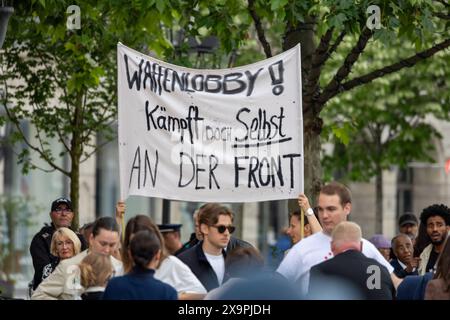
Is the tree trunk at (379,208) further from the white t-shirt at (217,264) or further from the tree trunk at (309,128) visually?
the white t-shirt at (217,264)

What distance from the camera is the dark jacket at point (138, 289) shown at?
26.8 feet

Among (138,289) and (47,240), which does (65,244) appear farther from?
(138,289)

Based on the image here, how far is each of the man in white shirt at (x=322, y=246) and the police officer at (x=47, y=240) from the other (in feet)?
11.9

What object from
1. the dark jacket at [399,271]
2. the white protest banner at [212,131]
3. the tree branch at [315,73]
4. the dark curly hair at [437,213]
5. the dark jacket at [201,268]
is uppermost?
the tree branch at [315,73]

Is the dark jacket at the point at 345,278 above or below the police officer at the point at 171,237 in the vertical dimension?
below

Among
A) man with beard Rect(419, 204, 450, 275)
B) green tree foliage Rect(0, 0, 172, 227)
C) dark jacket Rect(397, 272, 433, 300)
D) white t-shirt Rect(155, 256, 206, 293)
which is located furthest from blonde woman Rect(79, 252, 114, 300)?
green tree foliage Rect(0, 0, 172, 227)

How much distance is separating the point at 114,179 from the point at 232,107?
2083 cm

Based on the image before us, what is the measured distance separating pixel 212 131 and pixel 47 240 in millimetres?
2891

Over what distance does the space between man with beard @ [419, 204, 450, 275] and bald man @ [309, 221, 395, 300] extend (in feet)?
9.49

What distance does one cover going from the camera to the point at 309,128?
14727 mm

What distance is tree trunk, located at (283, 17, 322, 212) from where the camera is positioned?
1473 centimetres

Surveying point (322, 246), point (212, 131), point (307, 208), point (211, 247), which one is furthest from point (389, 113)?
point (322, 246)

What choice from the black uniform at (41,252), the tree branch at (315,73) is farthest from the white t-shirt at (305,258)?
the tree branch at (315,73)
